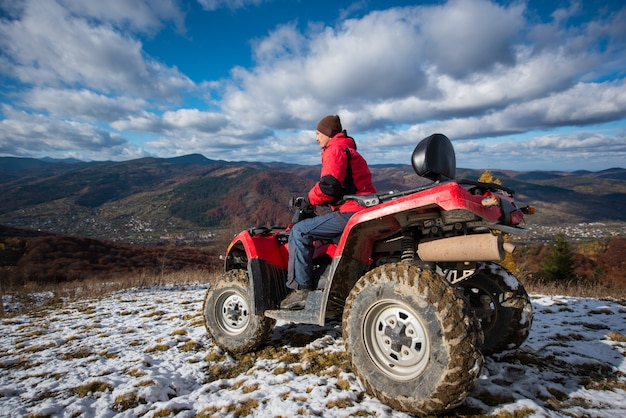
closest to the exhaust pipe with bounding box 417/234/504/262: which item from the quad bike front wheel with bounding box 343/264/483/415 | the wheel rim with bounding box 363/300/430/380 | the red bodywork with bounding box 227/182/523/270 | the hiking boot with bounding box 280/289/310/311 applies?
the red bodywork with bounding box 227/182/523/270

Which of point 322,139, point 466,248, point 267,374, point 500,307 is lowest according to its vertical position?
point 267,374

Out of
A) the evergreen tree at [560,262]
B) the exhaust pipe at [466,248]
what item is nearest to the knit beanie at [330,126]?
the exhaust pipe at [466,248]

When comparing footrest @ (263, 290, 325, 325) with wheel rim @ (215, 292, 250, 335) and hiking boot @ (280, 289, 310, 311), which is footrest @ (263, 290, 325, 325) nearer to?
hiking boot @ (280, 289, 310, 311)

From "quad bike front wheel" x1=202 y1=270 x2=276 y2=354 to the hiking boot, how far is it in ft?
1.13

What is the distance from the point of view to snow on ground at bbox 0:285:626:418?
247 centimetres

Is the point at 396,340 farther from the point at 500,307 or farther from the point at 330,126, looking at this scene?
the point at 330,126

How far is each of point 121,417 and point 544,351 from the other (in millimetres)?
3892

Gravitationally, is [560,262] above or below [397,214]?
below

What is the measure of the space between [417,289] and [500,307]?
1559mm

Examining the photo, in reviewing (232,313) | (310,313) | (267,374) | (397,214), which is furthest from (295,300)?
(397,214)

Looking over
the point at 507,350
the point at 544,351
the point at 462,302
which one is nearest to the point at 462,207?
the point at 462,302

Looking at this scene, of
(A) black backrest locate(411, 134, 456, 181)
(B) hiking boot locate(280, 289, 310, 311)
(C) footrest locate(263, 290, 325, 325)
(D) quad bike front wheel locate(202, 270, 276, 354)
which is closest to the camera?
(A) black backrest locate(411, 134, 456, 181)

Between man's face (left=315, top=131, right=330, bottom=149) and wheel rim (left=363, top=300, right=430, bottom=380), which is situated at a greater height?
man's face (left=315, top=131, right=330, bottom=149)

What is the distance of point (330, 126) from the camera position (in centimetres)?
391
